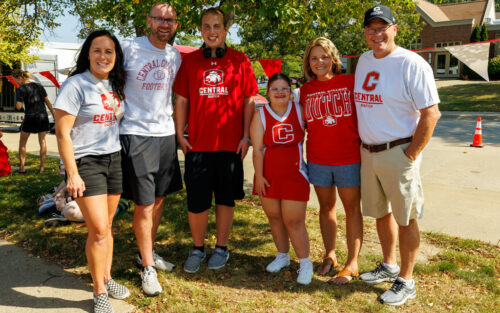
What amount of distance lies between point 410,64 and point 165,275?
8.44 feet

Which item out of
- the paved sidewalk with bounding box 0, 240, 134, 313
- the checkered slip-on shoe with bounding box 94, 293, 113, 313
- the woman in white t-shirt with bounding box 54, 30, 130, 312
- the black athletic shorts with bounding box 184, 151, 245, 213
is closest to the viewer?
the woman in white t-shirt with bounding box 54, 30, 130, 312

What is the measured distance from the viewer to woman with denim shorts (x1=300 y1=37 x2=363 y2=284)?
10.4ft

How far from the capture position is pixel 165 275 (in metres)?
3.53

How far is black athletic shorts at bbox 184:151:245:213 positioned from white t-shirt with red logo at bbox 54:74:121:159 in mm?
779

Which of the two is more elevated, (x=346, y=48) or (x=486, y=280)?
(x=346, y=48)

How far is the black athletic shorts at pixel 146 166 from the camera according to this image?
318cm

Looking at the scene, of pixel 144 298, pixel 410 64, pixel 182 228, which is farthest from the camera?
pixel 182 228

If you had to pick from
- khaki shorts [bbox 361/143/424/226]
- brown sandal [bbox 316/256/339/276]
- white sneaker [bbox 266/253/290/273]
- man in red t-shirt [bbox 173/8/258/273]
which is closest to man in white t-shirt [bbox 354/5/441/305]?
khaki shorts [bbox 361/143/424/226]

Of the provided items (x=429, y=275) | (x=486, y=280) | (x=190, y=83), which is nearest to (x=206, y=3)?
(x=190, y=83)

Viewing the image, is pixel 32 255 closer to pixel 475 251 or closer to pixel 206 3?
pixel 206 3

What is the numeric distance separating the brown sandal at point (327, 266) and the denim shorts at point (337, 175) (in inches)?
29.7

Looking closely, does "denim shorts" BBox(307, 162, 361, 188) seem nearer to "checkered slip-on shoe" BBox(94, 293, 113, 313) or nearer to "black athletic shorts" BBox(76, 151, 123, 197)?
"black athletic shorts" BBox(76, 151, 123, 197)

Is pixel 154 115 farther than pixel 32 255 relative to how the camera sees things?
No

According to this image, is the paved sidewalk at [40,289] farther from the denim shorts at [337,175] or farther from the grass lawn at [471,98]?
the grass lawn at [471,98]
